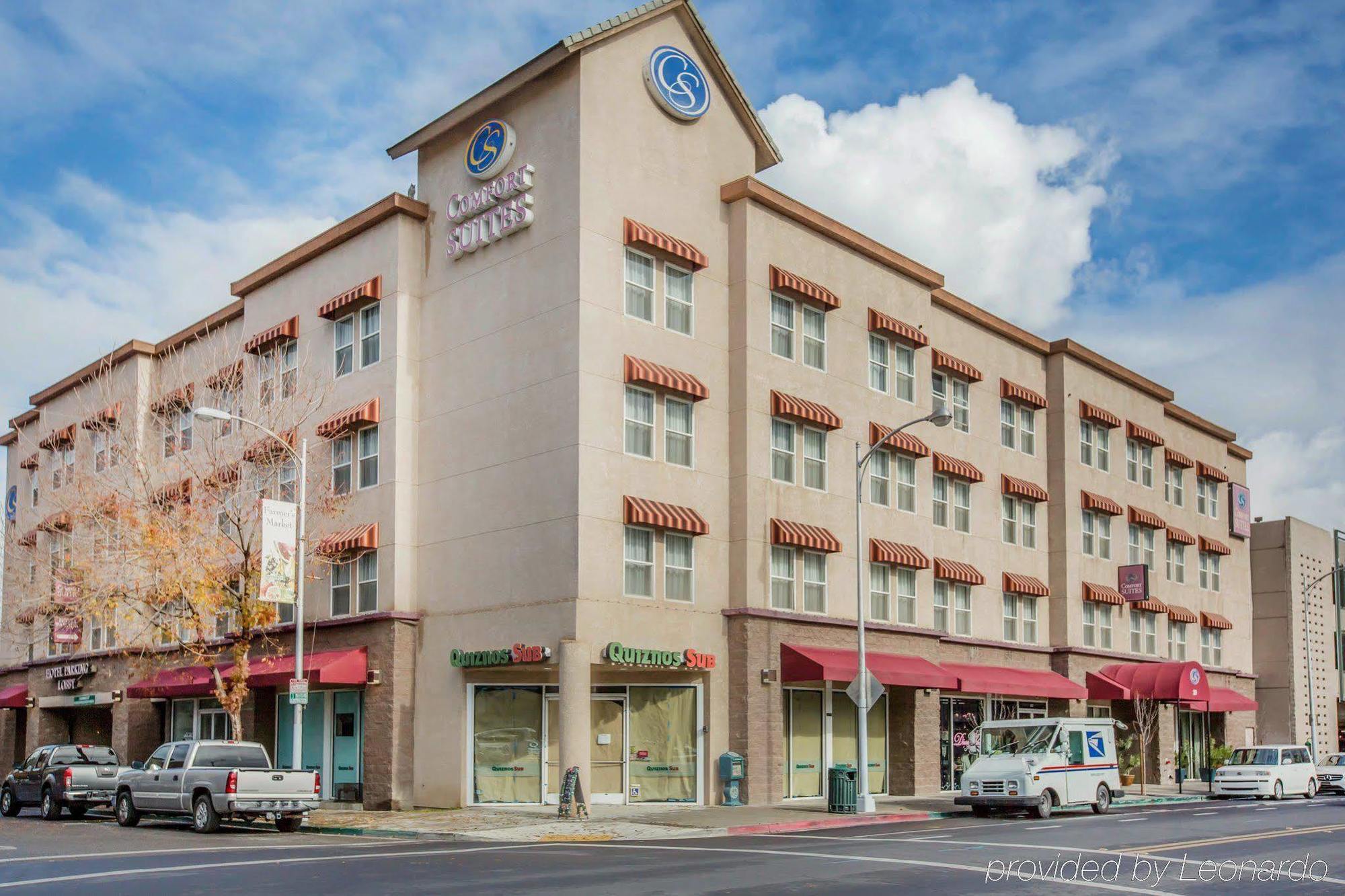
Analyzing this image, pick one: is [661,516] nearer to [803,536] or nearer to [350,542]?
[803,536]

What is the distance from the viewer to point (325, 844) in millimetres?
23641

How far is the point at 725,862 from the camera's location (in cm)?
1962

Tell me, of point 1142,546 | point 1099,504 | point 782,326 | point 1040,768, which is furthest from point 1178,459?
point 1040,768

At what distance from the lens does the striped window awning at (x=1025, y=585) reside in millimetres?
45375

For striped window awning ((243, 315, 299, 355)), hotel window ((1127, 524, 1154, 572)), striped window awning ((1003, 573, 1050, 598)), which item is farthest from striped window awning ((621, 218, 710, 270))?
hotel window ((1127, 524, 1154, 572))

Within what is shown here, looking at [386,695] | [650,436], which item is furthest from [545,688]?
[650,436]

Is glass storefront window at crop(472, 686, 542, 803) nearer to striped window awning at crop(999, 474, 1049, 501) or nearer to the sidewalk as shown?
the sidewalk

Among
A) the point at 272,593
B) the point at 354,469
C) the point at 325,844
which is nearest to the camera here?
the point at 325,844

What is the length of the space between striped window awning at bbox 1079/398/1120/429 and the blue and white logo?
70.2 ft

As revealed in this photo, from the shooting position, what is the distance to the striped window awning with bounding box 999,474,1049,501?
151 feet

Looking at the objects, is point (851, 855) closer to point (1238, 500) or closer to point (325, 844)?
point (325, 844)

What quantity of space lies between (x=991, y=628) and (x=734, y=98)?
752 inches

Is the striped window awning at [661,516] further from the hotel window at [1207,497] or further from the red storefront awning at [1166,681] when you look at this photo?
the hotel window at [1207,497]

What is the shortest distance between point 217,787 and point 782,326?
60.6 feet
